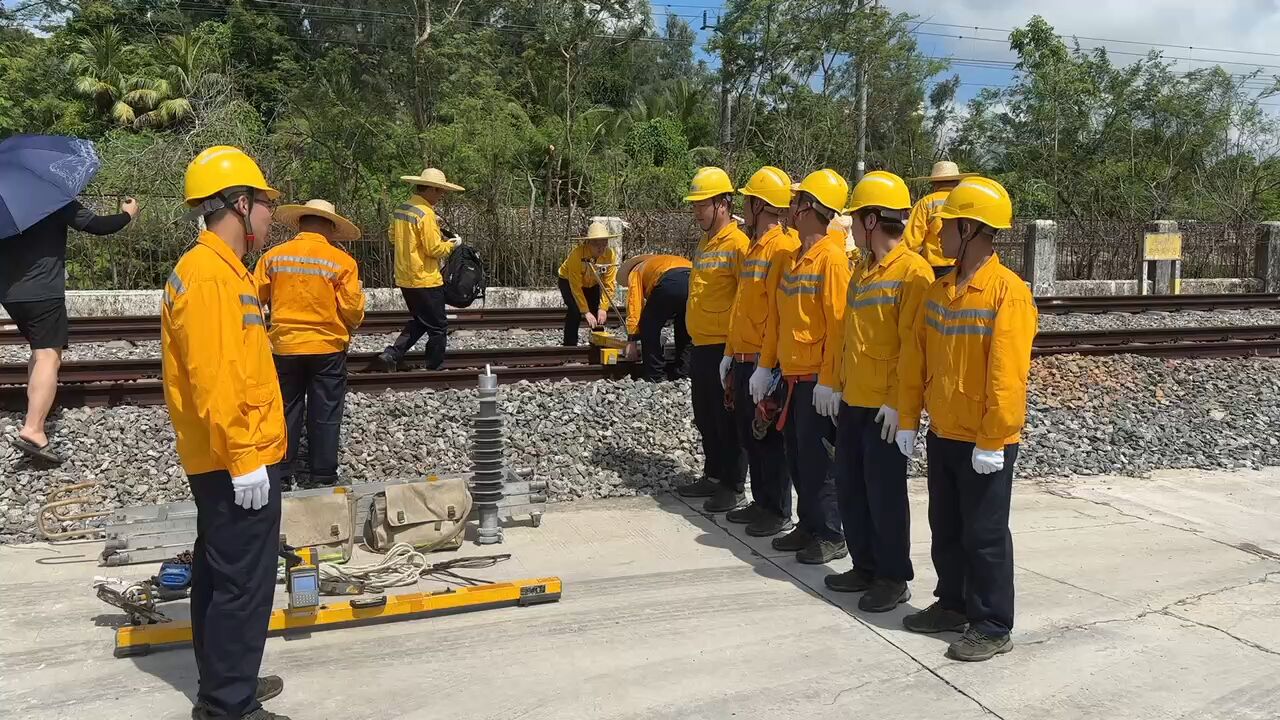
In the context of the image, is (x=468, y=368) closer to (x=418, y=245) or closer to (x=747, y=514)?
(x=418, y=245)

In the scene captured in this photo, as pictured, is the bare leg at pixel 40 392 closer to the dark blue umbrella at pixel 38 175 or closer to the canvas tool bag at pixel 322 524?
the dark blue umbrella at pixel 38 175

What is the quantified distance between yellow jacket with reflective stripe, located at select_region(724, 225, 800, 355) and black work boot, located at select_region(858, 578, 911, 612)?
1731 mm

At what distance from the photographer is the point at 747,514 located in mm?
6422

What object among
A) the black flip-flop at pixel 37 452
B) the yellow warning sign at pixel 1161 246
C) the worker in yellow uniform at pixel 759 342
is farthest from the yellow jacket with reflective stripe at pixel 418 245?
the yellow warning sign at pixel 1161 246

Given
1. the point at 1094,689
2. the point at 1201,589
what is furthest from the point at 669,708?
the point at 1201,589

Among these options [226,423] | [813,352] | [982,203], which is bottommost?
[226,423]

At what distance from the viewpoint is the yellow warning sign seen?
20.5 metres

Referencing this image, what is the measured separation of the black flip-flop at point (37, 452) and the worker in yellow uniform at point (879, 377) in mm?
5145

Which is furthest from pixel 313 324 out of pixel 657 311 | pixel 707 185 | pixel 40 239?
pixel 657 311

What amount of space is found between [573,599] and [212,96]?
26.0 m

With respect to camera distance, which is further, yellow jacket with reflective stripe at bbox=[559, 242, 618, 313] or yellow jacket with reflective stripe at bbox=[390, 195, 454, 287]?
yellow jacket with reflective stripe at bbox=[559, 242, 618, 313]

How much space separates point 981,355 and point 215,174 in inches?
125

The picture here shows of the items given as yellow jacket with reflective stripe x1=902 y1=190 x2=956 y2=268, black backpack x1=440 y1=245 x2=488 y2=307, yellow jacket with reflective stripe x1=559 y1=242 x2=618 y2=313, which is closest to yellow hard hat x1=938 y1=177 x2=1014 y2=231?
yellow jacket with reflective stripe x1=902 y1=190 x2=956 y2=268

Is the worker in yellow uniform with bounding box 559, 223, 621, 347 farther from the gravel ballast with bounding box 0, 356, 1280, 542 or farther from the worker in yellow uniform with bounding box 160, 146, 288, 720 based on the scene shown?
the worker in yellow uniform with bounding box 160, 146, 288, 720
